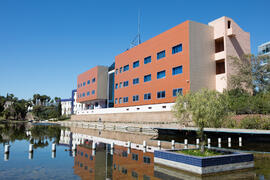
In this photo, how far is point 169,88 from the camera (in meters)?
40.3

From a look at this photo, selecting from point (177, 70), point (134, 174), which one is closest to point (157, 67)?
point (177, 70)

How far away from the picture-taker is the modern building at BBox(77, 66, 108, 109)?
6825 centimetres

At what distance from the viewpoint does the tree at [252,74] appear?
35.5m

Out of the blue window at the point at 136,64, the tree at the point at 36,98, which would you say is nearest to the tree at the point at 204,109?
the blue window at the point at 136,64

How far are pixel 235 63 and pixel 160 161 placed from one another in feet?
92.9

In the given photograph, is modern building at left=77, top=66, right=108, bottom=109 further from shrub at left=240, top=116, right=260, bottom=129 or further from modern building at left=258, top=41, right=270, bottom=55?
modern building at left=258, top=41, right=270, bottom=55

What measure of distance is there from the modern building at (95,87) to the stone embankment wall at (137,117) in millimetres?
6109

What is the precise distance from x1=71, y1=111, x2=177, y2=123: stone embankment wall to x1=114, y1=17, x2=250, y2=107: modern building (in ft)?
9.79

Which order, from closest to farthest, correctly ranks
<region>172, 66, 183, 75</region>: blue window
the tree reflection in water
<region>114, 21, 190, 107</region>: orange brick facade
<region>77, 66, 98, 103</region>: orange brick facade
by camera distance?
the tree reflection in water
<region>114, 21, 190, 107</region>: orange brick facade
<region>172, 66, 183, 75</region>: blue window
<region>77, 66, 98, 103</region>: orange brick facade

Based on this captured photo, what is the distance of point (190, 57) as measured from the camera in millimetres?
36969

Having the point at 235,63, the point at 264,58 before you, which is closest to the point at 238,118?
the point at 235,63

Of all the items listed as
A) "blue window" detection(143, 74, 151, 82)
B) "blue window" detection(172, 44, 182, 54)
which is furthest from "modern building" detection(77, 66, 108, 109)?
"blue window" detection(172, 44, 182, 54)

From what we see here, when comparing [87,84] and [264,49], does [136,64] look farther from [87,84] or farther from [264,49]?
[264,49]

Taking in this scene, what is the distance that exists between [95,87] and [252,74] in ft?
144
